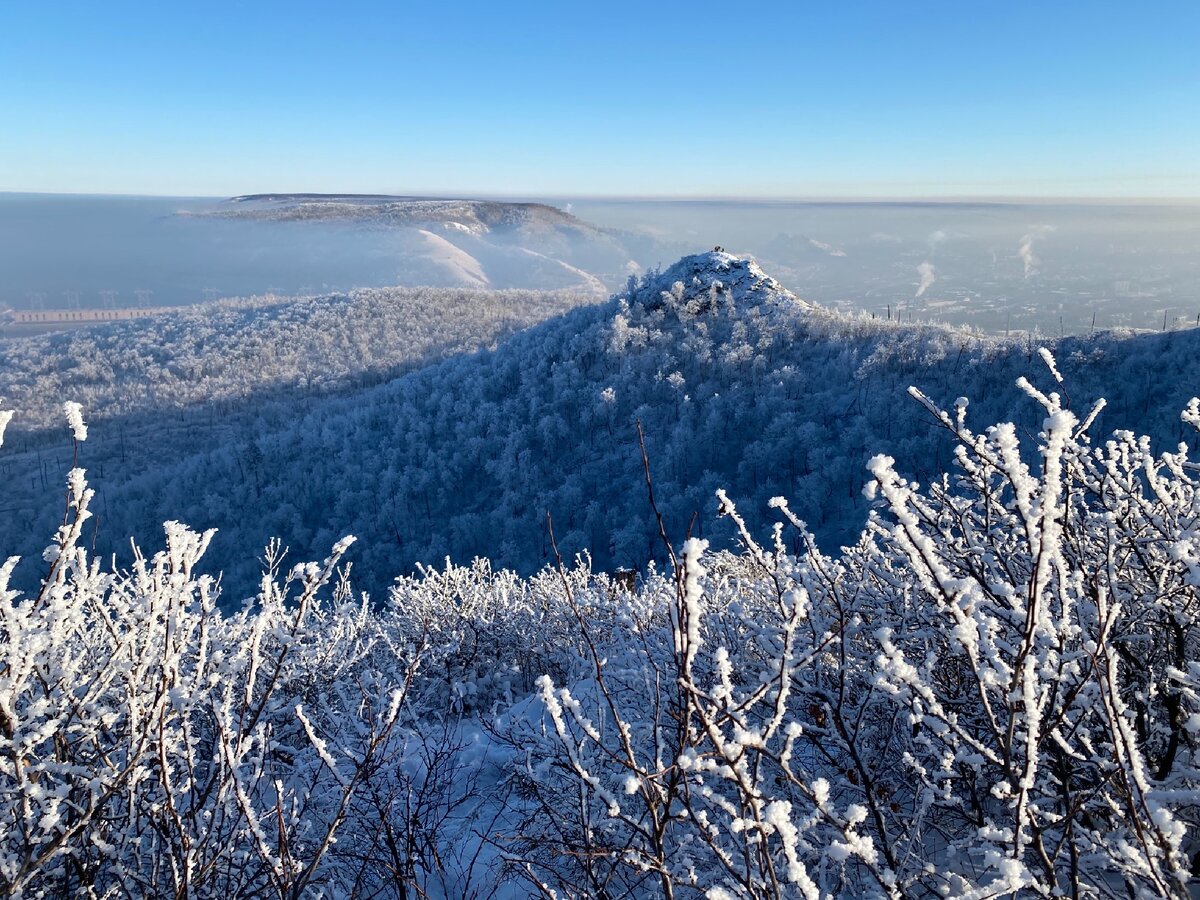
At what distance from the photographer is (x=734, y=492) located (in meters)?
35.9

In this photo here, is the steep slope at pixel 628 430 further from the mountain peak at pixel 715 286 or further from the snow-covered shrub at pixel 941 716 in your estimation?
the snow-covered shrub at pixel 941 716

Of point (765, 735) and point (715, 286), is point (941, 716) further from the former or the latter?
point (715, 286)

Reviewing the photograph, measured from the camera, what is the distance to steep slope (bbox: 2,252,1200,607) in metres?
34.0

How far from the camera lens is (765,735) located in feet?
6.19

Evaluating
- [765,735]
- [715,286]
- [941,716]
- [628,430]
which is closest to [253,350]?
[715,286]

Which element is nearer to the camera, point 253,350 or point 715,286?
point 715,286

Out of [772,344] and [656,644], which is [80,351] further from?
[656,644]

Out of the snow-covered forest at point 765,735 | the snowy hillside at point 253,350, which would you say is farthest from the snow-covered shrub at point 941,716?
the snowy hillside at point 253,350

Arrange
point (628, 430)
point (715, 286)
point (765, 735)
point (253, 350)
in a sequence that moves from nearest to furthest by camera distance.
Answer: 1. point (765, 735)
2. point (628, 430)
3. point (715, 286)
4. point (253, 350)

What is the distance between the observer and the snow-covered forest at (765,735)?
193cm

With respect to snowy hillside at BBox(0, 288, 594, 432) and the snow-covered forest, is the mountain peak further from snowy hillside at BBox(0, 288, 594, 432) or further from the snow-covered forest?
the snow-covered forest

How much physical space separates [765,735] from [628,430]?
39.5 meters

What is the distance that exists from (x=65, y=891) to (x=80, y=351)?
117624 mm

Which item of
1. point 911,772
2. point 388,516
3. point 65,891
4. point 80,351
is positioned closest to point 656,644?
point 911,772
